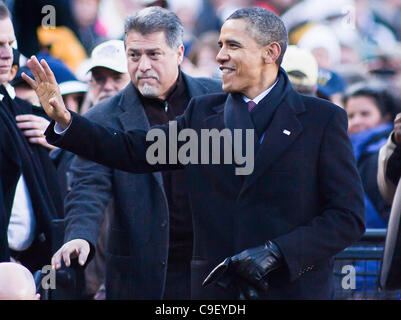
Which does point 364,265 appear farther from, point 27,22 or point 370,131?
point 27,22

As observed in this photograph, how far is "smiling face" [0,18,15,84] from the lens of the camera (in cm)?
489

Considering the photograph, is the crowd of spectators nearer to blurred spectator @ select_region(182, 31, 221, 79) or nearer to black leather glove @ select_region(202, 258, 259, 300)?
blurred spectator @ select_region(182, 31, 221, 79)

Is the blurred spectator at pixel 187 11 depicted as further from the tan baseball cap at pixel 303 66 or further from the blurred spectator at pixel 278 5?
the tan baseball cap at pixel 303 66

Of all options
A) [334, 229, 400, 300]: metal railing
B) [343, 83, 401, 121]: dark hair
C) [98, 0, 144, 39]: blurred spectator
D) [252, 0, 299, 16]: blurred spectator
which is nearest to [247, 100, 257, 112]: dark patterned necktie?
[334, 229, 400, 300]: metal railing

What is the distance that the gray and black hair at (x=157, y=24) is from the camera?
17.5ft

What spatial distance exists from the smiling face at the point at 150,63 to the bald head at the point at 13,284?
1.97 m

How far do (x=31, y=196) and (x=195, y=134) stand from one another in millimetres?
1170

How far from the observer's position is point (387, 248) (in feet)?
15.0

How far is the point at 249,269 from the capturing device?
151 inches

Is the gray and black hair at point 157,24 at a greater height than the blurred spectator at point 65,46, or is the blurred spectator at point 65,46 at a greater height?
the blurred spectator at point 65,46

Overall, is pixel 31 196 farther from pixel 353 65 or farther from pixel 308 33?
pixel 353 65

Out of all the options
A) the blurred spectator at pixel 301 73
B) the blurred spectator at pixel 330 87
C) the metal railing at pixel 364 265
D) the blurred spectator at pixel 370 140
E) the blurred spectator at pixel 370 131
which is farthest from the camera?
the blurred spectator at pixel 330 87

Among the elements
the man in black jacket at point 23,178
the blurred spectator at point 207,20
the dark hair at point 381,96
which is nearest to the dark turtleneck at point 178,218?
the man in black jacket at point 23,178

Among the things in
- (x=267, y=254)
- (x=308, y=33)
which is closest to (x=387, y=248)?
(x=267, y=254)
